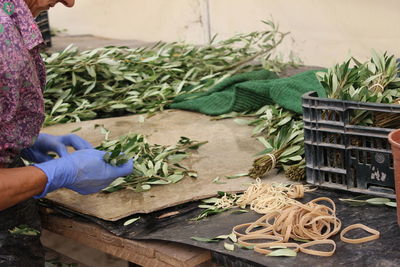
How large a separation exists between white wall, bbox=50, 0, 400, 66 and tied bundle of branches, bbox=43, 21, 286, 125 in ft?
1.77

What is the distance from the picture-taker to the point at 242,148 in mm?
3109

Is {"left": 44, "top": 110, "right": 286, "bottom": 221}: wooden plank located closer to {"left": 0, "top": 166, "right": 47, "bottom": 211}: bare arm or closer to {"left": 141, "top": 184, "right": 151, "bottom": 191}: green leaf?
{"left": 141, "top": 184, "right": 151, "bottom": 191}: green leaf

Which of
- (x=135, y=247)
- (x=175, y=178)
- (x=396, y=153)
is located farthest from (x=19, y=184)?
(x=396, y=153)

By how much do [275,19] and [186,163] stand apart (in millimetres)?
2389

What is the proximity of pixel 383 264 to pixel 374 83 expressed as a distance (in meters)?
0.97

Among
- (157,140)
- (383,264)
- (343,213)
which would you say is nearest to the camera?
(383,264)

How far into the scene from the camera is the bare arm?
2.30m

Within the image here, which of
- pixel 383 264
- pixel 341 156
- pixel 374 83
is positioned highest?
pixel 374 83

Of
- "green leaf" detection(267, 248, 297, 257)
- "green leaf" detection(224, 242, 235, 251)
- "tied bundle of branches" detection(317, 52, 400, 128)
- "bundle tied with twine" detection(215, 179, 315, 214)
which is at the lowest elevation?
"green leaf" detection(224, 242, 235, 251)

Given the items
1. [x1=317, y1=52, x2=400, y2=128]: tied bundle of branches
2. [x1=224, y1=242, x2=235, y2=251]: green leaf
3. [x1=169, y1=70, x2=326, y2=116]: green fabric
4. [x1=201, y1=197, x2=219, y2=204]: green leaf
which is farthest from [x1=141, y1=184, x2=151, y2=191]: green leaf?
[x1=169, y1=70, x2=326, y2=116]: green fabric

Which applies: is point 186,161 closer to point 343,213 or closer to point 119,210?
point 119,210

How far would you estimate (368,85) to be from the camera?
274 centimetres

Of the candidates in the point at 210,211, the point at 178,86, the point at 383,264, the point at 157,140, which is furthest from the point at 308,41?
the point at 383,264

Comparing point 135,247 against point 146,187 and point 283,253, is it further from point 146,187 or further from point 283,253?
point 283,253
